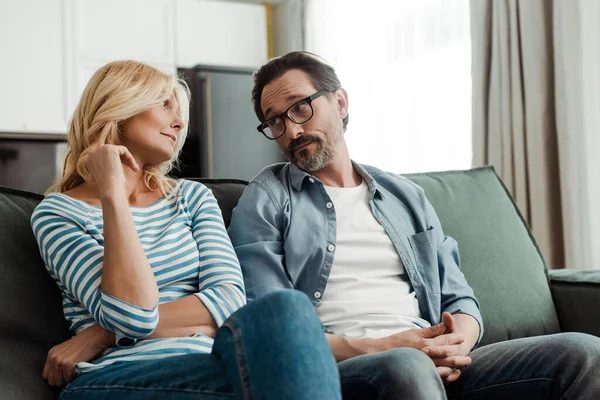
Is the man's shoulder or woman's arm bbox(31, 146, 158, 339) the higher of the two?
the man's shoulder

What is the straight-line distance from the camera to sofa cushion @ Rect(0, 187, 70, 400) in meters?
1.28

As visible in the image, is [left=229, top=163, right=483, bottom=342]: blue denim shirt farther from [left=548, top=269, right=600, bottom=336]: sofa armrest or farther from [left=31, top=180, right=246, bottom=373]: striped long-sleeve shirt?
[left=548, top=269, right=600, bottom=336]: sofa armrest

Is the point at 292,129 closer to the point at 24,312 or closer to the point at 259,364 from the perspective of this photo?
the point at 24,312

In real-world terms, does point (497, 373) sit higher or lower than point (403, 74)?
lower

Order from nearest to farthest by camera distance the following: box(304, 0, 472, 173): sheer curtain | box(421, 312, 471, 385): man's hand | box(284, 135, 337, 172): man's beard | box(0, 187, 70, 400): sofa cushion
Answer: box(0, 187, 70, 400): sofa cushion
box(421, 312, 471, 385): man's hand
box(284, 135, 337, 172): man's beard
box(304, 0, 472, 173): sheer curtain

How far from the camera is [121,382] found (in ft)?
3.64

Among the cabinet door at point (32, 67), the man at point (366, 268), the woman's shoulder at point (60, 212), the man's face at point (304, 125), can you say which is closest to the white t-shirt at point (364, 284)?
the man at point (366, 268)

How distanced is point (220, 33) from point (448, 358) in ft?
14.2

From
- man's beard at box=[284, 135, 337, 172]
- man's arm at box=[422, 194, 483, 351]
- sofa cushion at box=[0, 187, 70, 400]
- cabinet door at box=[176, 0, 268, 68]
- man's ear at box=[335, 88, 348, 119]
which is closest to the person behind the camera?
sofa cushion at box=[0, 187, 70, 400]

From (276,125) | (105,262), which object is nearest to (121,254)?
(105,262)

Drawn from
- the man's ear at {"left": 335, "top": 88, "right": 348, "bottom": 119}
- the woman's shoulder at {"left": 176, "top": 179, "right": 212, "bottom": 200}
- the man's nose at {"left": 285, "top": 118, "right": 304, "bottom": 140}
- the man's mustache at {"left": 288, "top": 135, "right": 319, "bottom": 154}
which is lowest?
the woman's shoulder at {"left": 176, "top": 179, "right": 212, "bottom": 200}

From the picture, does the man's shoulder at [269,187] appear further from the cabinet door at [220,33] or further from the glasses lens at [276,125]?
the cabinet door at [220,33]

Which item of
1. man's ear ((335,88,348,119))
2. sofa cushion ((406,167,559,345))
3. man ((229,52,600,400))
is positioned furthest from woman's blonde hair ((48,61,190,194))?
sofa cushion ((406,167,559,345))

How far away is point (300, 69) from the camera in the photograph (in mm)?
1872
